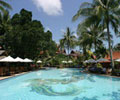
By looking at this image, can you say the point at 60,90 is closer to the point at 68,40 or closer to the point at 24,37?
the point at 24,37

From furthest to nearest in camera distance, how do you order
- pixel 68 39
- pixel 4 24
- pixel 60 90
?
pixel 68 39, pixel 4 24, pixel 60 90

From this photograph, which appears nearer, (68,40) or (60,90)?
(60,90)

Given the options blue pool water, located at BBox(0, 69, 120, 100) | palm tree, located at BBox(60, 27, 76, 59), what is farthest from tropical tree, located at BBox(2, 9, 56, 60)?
palm tree, located at BBox(60, 27, 76, 59)

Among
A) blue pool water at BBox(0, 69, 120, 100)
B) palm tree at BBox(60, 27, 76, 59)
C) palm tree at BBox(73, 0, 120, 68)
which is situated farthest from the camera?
palm tree at BBox(60, 27, 76, 59)

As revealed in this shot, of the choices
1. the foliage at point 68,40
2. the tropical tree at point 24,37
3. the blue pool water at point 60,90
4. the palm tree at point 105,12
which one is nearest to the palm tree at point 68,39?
the foliage at point 68,40

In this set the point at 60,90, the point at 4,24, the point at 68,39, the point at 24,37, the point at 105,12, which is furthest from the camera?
the point at 68,39

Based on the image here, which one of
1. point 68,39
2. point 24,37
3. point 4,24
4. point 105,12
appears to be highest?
point 4,24

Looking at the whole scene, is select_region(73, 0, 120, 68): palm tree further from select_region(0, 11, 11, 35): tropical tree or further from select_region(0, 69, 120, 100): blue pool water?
select_region(0, 11, 11, 35): tropical tree

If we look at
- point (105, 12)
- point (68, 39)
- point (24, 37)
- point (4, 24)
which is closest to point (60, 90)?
point (105, 12)

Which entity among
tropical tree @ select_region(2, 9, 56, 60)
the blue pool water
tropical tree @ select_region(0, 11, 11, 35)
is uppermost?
tropical tree @ select_region(0, 11, 11, 35)

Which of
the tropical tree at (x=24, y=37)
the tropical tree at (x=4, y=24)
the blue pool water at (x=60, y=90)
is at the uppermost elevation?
the tropical tree at (x=4, y=24)

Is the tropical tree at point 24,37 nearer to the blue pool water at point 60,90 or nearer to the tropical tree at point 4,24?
the tropical tree at point 4,24

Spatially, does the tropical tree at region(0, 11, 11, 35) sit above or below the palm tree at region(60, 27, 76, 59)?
above

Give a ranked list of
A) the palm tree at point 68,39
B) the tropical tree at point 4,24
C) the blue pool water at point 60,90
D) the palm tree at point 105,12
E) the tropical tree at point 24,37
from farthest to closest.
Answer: the palm tree at point 68,39
the tropical tree at point 4,24
the tropical tree at point 24,37
the palm tree at point 105,12
the blue pool water at point 60,90
